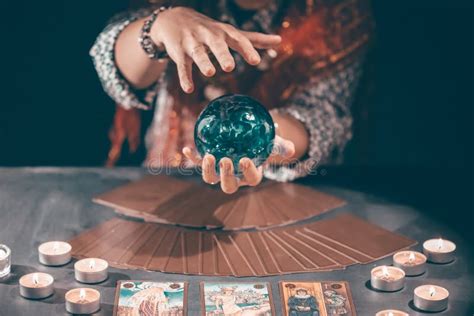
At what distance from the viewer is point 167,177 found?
8.28 ft

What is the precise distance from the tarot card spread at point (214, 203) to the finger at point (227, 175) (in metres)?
0.19

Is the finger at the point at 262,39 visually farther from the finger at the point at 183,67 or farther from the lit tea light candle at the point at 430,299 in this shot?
the lit tea light candle at the point at 430,299

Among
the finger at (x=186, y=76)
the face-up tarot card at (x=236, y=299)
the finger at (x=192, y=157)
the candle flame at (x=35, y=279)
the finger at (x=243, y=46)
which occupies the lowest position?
the face-up tarot card at (x=236, y=299)

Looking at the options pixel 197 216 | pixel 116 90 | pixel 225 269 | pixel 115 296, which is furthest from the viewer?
pixel 116 90

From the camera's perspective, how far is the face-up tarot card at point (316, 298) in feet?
5.82

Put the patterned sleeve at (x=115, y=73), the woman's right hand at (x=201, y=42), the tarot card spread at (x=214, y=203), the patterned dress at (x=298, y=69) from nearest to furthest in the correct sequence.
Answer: the woman's right hand at (x=201, y=42), the tarot card spread at (x=214, y=203), the patterned sleeve at (x=115, y=73), the patterned dress at (x=298, y=69)

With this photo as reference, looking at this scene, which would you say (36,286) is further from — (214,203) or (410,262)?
(410,262)

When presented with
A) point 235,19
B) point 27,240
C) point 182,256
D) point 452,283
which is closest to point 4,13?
point 235,19

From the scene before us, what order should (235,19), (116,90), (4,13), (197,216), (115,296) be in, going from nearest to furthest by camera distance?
(115,296)
(197,216)
(116,90)
(235,19)
(4,13)

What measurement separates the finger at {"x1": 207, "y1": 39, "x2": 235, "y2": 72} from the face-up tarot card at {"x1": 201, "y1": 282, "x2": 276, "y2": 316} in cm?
45

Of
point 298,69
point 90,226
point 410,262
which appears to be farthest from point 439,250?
point 298,69

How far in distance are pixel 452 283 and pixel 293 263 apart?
334 millimetres

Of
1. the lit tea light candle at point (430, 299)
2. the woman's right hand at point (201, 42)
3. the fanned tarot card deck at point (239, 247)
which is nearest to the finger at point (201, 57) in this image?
the woman's right hand at point (201, 42)

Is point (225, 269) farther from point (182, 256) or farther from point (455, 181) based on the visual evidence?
point (455, 181)
